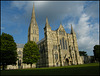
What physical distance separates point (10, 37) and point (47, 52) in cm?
1944

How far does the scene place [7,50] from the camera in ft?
104

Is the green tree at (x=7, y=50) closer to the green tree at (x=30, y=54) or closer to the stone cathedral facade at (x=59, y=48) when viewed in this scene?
the green tree at (x=30, y=54)

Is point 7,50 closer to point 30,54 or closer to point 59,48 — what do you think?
point 30,54

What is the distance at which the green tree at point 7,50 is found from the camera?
31053mm

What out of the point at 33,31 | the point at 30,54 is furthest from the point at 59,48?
the point at 33,31

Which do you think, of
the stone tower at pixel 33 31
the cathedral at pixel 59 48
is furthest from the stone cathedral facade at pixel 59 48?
the stone tower at pixel 33 31

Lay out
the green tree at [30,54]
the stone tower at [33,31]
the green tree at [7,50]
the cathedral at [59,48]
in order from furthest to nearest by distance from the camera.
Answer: the stone tower at [33,31]
the cathedral at [59,48]
the green tree at [30,54]
the green tree at [7,50]

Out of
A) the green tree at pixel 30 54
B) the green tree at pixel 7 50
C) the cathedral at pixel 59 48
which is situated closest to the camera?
the green tree at pixel 7 50

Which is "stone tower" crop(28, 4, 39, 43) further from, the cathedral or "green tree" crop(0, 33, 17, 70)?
"green tree" crop(0, 33, 17, 70)

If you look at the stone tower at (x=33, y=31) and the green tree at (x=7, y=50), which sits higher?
the stone tower at (x=33, y=31)

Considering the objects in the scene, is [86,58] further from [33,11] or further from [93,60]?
[33,11]

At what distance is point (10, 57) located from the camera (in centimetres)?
3200

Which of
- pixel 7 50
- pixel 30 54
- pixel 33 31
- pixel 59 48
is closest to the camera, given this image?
pixel 7 50

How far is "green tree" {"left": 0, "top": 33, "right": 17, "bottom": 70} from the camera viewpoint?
31053mm
